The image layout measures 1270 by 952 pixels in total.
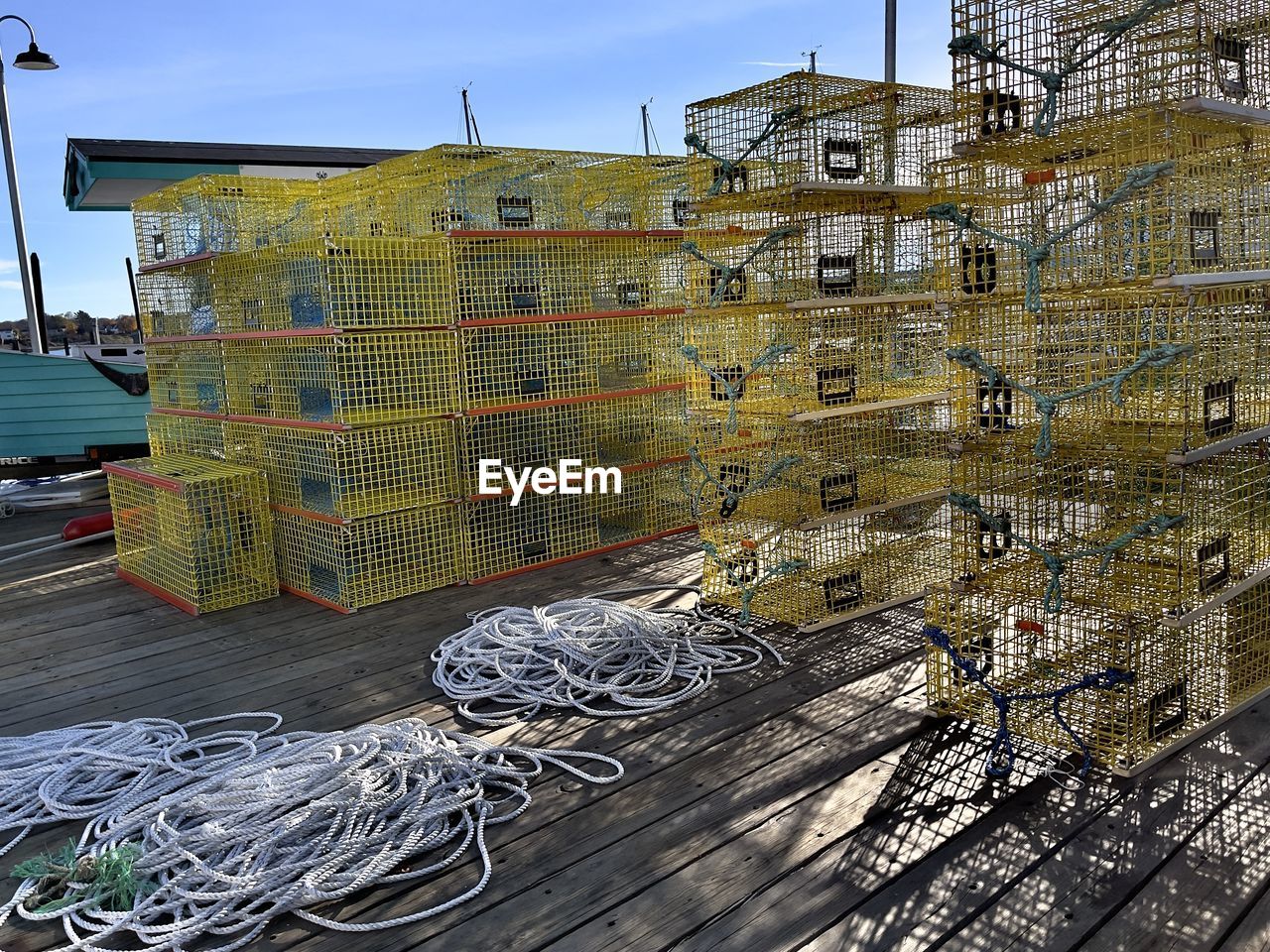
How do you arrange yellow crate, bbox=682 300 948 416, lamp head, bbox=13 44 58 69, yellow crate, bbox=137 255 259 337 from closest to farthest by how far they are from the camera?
yellow crate, bbox=682 300 948 416 → yellow crate, bbox=137 255 259 337 → lamp head, bbox=13 44 58 69

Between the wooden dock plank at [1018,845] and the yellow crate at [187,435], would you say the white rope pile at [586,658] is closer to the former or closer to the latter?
the wooden dock plank at [1018,845]

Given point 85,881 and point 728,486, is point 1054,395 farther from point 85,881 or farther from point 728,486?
point 85,881

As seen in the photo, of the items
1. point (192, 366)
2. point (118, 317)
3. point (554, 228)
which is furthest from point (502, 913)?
point (118, 317)

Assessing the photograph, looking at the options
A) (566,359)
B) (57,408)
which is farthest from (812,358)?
(57,408)

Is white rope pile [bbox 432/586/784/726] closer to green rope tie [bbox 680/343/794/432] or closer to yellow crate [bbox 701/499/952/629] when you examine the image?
yellow crate [bbox 701/499/952/629]

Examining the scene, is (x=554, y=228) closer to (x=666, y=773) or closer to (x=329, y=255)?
(x=329, y=255)

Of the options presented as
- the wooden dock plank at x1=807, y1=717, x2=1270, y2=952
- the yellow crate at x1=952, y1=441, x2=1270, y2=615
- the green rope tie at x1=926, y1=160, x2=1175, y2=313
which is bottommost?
the wooden dock plank at x1=807, y1=717, x2=1270, y2=952

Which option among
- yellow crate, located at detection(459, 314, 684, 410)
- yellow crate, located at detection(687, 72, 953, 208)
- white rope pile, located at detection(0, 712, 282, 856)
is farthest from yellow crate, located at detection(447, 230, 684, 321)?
white rope pile, located at detection(0, 712, 282, 856)

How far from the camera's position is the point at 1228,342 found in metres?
3.28

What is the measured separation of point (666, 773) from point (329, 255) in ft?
10.7

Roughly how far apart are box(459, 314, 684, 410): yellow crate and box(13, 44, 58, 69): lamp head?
21.6 feet

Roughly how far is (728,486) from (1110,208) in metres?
2.31

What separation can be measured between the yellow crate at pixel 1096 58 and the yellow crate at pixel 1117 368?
59 centimetres

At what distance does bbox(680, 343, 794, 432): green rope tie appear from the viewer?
179 inches
